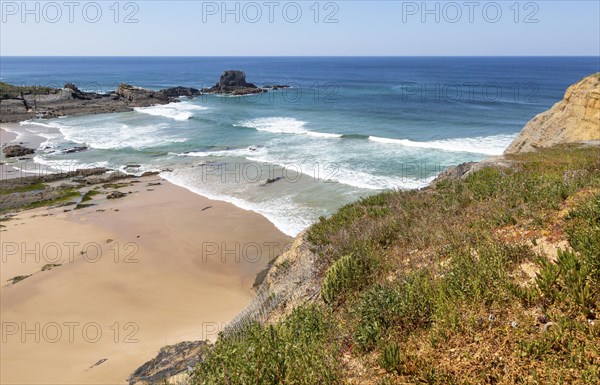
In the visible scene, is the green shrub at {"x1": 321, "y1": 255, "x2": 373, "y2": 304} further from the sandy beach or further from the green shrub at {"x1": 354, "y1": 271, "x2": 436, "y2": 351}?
the sandy beach

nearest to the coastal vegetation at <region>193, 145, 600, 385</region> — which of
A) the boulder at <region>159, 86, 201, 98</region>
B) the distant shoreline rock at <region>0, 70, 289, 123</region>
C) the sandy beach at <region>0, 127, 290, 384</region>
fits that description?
the sandy beach at <region>0, 127, 290, 384</region>

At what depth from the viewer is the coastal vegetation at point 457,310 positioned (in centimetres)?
404

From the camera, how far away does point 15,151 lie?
3681 centimetres

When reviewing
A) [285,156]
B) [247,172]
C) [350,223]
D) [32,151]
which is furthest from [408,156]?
[32,151]

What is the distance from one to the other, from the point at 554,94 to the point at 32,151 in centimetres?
7658

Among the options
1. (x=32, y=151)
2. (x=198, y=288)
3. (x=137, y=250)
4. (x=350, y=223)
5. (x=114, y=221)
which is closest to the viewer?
(x=350, y=223)

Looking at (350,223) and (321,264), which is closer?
(321,264)

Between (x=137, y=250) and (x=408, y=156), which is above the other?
(x=408, y=156)

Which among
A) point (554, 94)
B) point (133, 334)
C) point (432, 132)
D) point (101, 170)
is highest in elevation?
point (554, 94)

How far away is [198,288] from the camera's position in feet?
49.4

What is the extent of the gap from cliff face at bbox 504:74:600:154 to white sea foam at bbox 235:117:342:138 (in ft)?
68.3

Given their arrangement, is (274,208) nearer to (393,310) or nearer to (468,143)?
(393,310)

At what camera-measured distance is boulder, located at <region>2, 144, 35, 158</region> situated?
36.6 meters

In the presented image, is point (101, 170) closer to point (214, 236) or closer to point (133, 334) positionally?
point (214, 236)
